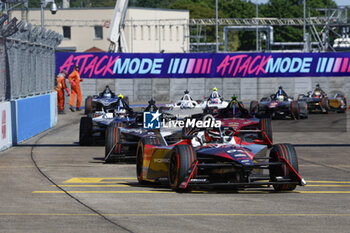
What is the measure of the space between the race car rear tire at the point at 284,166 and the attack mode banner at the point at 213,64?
3367 centimetres

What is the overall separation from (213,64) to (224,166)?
34465 millimetres

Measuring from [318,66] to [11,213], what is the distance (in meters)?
37.6

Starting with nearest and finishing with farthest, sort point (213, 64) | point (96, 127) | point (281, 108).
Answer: point (96, 127) → point (281, 108) → point (213, 64)

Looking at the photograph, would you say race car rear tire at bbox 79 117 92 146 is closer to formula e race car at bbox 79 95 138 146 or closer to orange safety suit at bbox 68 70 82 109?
formula e race car at bbox 79 95 138 146

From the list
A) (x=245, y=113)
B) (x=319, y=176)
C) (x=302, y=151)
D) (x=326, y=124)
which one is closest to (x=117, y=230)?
(x=319, y=176)

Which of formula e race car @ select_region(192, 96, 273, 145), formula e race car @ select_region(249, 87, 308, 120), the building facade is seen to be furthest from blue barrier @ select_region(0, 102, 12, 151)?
the building facade

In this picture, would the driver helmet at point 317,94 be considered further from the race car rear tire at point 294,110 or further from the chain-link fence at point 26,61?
the chain-link fence at point 26,61

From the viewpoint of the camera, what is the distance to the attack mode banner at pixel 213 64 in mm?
45125

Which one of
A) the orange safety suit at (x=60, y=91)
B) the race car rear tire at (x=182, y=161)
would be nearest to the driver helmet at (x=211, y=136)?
the race car rear tire at (x=182, y=161)

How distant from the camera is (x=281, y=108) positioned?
3238 cm

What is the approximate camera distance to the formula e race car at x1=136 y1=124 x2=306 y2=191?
1138 cm

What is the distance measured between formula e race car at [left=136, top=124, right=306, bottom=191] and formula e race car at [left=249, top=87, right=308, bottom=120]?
65.5 ft

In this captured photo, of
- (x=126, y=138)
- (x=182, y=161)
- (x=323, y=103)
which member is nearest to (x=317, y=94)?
(x=323, y=103)

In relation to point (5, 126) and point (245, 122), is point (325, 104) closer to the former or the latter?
point (245, 122)
